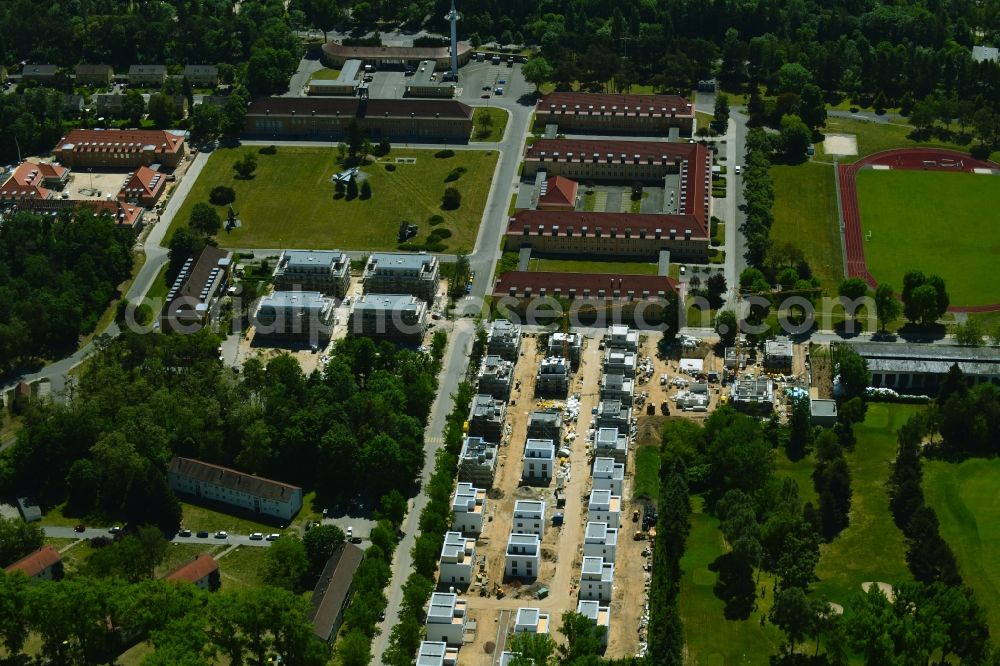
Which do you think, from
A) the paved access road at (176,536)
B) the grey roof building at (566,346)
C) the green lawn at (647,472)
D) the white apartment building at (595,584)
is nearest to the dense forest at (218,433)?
the paved access road at (176,536)

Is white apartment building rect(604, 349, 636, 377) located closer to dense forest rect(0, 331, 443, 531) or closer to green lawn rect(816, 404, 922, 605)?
dense forest rect(0, 331, 443, 531)

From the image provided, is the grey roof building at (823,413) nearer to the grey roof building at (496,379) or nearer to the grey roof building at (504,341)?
the grey roof building at (496,379)

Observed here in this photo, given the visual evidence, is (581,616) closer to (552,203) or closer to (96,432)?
(96,432)

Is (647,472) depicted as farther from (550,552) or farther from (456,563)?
(456,563)

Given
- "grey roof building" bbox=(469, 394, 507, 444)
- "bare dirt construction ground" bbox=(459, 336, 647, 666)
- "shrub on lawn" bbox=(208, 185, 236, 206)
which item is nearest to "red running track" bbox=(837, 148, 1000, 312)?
Result: "bare dirt construction ground" bbox=(459, 336, 647, 666)

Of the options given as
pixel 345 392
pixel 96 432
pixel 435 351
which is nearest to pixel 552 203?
pixel 435 351
